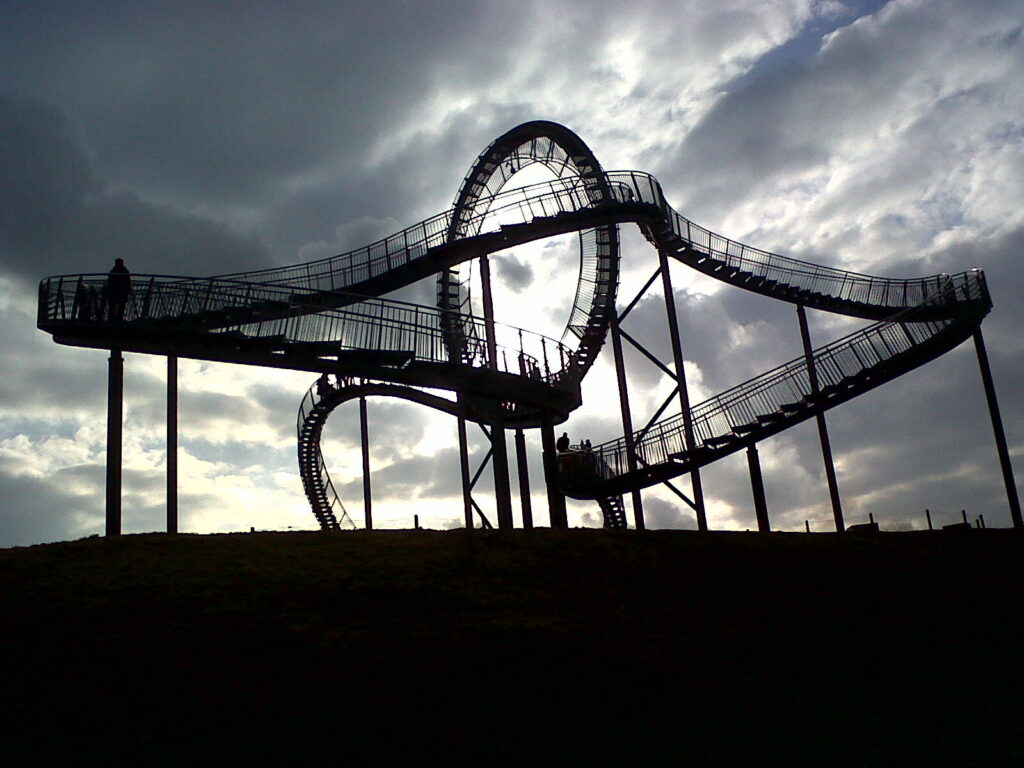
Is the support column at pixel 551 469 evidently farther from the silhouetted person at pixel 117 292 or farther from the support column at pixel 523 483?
the silhouetted person at pixel 117 292

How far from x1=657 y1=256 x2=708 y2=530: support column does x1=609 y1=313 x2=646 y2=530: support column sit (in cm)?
162

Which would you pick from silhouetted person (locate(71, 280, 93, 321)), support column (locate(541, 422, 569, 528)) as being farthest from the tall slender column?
silhouetted person (locate(71, 280, 93, 321))

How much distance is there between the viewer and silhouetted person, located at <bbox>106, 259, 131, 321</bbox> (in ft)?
67.6

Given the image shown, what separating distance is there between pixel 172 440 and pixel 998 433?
2025 centimetres

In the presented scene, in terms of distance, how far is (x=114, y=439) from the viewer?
20.7 m

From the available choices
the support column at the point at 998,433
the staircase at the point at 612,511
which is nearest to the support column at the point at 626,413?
the staircase at the point at 612,511

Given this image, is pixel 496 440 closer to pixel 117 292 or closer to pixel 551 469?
pixel 551 469

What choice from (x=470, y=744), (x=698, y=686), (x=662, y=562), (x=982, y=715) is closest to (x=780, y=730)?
(x=698, y=686)

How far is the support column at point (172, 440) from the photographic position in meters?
21.0

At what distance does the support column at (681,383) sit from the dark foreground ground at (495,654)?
28.2 feet

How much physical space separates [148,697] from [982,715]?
974 cm

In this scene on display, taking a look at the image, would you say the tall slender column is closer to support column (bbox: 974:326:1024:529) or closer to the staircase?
the staircase

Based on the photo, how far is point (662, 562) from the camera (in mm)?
17375

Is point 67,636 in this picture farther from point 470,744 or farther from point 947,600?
point 947,600
